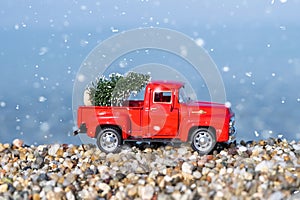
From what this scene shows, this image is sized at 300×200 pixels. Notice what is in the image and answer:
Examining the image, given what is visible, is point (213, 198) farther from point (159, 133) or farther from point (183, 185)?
point (159, 133)

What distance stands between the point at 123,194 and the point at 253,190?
126cm

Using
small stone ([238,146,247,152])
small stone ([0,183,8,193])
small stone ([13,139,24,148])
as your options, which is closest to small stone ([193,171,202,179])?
small stone ([238,146,247,152])

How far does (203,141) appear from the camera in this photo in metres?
7.38

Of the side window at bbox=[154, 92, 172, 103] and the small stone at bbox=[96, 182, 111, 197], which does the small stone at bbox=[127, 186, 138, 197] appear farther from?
the side window at bbox=[154, 92, 172, 103]

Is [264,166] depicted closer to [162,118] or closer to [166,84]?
[162,118]

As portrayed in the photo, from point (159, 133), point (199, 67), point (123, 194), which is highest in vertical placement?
point (199, 67)

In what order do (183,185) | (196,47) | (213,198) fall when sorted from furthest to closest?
(196,47), (183,185), (213,198)

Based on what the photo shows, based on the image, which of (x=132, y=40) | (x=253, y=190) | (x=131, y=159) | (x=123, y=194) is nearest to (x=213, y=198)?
(x=253, y=190)

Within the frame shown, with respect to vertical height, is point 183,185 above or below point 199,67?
below

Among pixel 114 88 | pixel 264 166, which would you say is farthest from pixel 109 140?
pixel 264 166

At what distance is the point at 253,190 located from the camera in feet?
18.8

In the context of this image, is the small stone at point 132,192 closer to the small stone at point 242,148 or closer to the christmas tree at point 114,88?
the christmas tree at point 114,88

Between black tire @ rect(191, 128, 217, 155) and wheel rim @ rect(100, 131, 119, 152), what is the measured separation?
97 cm

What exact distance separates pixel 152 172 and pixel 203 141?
1.12 meters
